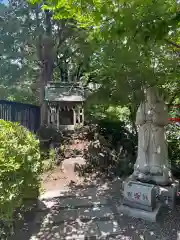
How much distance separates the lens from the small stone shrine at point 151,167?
3.48 m

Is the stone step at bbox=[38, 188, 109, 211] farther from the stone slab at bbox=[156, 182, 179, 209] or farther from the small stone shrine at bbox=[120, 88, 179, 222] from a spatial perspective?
the stone slab at bbox=[156, 182, 179, 209]

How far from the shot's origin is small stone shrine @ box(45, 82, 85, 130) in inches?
336

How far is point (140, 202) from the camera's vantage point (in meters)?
3.44

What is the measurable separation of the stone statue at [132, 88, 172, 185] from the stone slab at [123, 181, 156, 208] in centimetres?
43

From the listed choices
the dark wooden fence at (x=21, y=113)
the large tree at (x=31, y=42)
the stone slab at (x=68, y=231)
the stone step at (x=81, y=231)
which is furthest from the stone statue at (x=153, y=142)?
the large tree at (x=31, y=42)

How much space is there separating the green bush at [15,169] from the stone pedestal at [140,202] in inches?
63.2

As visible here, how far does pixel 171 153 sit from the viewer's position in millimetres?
5797

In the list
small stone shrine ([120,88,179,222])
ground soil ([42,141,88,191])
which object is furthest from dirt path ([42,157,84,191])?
small stone shrine ([120,88,179,222])

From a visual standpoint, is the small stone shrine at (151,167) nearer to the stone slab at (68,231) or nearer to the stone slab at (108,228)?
the stone slab at (108,228)

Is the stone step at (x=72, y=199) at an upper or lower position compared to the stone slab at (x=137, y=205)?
lower

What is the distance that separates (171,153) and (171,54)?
9.66 ft

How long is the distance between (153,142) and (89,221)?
1877 mm

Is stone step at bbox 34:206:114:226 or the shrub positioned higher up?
the shrub

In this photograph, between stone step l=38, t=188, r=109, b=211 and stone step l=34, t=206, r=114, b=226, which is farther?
stone step l=38, t=188, r=109, b=211
